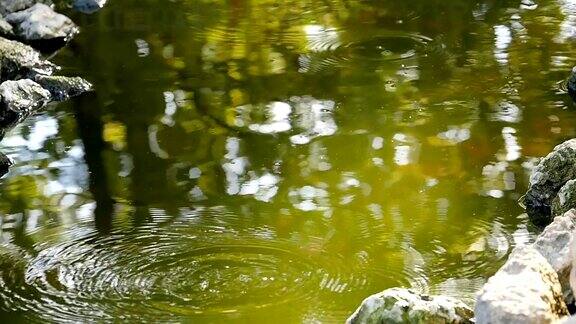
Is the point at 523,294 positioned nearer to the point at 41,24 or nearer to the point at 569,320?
the point at 569,320

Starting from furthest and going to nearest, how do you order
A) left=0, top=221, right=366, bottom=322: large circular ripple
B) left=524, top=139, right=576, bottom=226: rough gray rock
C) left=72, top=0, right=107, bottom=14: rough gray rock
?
left=72, top=0, right=107, bottom=14: rough gray rock < left=524, top=139, right=576, bottom=226: rough gray rock < left=0, top=221, right=366, bottom=322: large circular ripple

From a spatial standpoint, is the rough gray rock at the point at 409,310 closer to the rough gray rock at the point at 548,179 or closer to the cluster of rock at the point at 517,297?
the cluster of rock at the point at 517,297

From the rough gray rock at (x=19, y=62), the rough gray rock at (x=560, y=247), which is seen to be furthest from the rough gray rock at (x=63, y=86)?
the rough gray rock at (x=560, y=247)

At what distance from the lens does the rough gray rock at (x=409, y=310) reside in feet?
10.5

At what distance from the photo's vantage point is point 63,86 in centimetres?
654

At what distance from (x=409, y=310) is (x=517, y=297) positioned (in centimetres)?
39

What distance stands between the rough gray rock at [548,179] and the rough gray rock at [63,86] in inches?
123

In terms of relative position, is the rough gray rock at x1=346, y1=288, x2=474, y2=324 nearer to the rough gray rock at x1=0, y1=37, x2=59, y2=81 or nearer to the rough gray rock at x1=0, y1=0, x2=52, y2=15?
the rough gray rock at x1=0, y1=37, x2=59, y2=81

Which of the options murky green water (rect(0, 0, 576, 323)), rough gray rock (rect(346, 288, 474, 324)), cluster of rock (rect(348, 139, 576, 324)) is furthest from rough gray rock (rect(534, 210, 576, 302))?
murky green water (rect(0, 0, 576, 323))

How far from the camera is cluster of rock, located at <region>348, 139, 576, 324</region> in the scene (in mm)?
2896

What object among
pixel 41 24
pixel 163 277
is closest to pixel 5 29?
pixel 41 24

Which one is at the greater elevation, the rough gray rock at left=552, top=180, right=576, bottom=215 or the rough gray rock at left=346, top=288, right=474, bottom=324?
the rough gray rock at left=346, top=288, right=474, bottom=324

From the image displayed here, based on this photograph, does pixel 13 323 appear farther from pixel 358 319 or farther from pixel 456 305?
pixel 456 305

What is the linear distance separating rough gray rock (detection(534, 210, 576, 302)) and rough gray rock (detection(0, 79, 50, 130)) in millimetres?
3574
